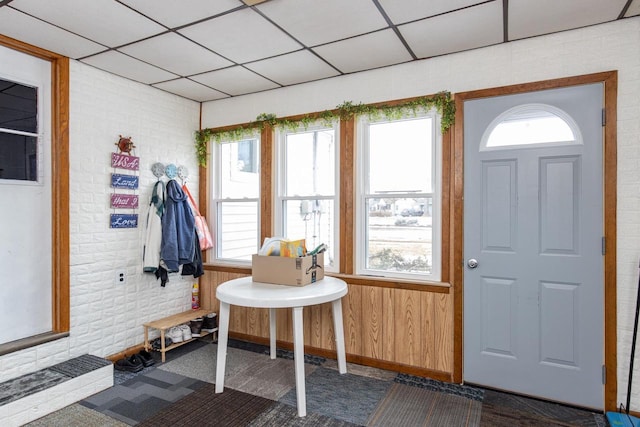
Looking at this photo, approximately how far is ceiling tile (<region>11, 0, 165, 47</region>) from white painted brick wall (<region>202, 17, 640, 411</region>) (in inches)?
73.2

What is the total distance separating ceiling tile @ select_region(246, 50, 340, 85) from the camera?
3.12 metres

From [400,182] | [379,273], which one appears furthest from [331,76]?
[379,273]

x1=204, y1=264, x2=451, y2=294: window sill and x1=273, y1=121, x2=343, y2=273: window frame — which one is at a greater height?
x1=273, y1=121, x2=343, y2=273: window frame

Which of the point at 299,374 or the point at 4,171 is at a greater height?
the point at 4,171

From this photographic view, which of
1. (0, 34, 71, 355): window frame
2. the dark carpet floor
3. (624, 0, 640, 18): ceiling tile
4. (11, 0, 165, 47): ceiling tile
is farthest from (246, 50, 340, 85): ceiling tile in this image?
the dark carpet floor

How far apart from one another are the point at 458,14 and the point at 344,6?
746 mm

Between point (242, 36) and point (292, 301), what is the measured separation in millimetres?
1912

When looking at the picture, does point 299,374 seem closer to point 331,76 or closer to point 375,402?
point 375,402

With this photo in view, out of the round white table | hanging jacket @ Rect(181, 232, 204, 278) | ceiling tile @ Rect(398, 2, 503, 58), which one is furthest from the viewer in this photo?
hanging jacket @ Rect(181, 232, 204, 278)

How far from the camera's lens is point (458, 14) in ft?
7.97

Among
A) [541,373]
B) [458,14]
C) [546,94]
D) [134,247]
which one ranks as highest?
[458,14]

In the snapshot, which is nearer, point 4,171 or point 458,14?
point 458,14

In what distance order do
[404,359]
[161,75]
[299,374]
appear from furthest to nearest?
[161,75]
[404,359]
[299,374]

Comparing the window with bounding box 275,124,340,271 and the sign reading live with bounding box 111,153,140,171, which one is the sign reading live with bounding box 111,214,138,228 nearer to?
the sign reading live with bounding box 111,153,140,171
